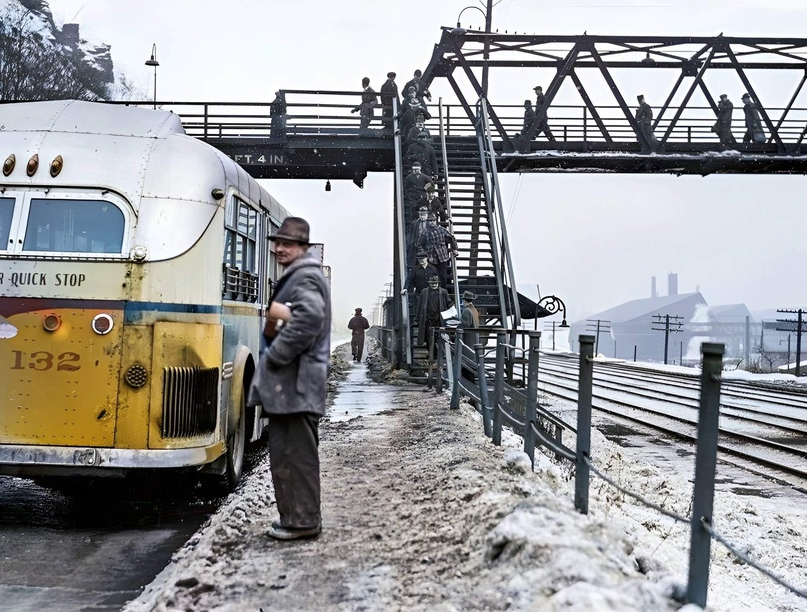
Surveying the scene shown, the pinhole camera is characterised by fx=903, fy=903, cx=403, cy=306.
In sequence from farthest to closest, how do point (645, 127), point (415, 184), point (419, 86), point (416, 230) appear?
point (645, 127), point (419, 86), point (415, 184), point (416, 230)

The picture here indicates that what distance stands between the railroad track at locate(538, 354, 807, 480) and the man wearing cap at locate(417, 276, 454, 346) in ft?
13.6

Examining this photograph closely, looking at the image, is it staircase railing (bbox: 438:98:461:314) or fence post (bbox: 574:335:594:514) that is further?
staircase railing (bbox: 438:98:461:314)

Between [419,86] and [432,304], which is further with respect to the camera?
[419,86]

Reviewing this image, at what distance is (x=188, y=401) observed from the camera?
21.5 ft

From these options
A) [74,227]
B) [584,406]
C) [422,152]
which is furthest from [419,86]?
[584,406]

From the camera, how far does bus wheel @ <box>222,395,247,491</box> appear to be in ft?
24.8

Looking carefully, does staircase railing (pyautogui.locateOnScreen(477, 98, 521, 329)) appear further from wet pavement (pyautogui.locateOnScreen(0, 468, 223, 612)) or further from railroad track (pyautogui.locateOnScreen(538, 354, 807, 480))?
wet pavement (pyautogui.locateOnScreen(0, 468, 223, 612))

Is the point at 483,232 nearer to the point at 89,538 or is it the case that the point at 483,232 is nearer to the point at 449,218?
the point at 449,218

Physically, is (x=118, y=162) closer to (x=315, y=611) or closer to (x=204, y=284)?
(x=204, y=284)

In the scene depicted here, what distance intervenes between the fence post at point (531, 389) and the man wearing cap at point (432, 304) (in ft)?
30.0

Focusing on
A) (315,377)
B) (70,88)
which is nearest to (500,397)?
(315,377)

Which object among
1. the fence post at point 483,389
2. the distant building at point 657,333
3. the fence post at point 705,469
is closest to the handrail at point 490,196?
the fence post at point 483,389

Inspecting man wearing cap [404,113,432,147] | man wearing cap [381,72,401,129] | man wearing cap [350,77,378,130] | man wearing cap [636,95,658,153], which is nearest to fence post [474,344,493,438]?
man wearing cap [404,113,432,147]

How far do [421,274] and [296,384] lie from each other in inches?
475
